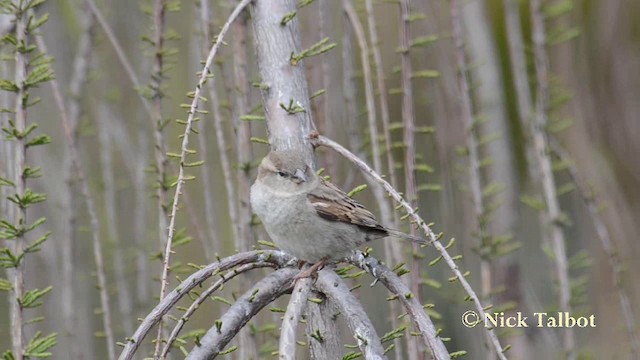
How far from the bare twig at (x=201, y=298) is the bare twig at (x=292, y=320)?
160 mm

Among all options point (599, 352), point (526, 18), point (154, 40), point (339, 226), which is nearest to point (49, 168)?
point (154, 40)

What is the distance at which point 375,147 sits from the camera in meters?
2.73

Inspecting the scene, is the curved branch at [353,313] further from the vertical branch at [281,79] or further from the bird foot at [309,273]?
the vertical branch at [281,79]

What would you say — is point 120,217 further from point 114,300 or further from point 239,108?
point 239,108

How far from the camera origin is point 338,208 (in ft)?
9.37

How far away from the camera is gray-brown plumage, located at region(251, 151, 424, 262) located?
2.68 metres

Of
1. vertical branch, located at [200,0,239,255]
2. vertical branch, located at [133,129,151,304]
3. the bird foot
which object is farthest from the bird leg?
vertical branch, located at [133,129,151,304]

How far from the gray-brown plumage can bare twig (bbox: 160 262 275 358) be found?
0.24 meters

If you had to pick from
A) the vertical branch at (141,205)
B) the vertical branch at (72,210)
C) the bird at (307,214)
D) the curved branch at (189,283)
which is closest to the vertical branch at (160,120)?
the bird at (307,214)

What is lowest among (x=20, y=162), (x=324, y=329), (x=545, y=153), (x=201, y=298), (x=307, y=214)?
(x=324, y=329)

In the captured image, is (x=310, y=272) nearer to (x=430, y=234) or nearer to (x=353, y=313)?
(x=353, y=313)

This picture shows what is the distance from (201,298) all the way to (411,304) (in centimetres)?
48

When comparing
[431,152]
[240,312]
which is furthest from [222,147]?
[431,152]

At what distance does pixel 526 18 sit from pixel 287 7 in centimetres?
279
